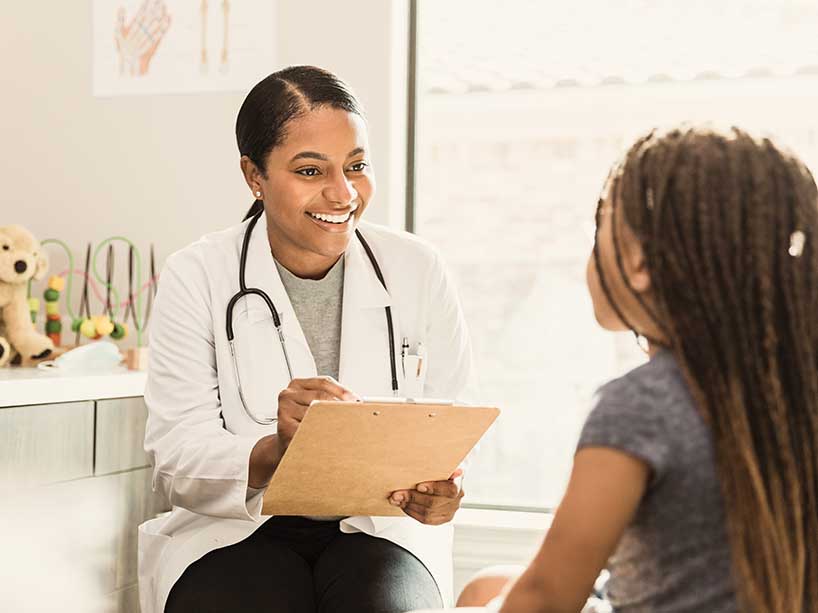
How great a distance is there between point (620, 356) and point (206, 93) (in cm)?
123

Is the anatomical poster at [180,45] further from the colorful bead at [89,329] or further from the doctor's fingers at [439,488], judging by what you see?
the doctor's fingers at [439,488]

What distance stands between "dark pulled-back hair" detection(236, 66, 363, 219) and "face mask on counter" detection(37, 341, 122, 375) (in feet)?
2.28

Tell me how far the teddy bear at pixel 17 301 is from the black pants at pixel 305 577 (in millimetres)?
911

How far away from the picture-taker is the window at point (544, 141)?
8.45 ft

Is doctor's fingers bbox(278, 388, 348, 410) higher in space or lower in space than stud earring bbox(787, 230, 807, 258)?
lower

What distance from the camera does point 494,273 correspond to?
2.79m

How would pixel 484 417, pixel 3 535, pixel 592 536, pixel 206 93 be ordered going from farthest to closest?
pixel 206 93
pixel 3 535
pixel 484 417
pixel 592 536

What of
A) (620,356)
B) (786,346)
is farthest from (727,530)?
(620,356)

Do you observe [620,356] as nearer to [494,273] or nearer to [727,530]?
[494,273]

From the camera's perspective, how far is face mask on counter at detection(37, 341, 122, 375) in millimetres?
2191

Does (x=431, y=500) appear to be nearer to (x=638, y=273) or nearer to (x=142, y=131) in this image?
(x=638, y=273)

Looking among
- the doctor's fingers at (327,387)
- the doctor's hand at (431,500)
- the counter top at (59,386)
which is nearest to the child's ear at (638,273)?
the doctor's fingers at (327,387)

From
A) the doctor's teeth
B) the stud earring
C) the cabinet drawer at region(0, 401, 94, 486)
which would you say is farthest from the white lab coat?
the stud earring

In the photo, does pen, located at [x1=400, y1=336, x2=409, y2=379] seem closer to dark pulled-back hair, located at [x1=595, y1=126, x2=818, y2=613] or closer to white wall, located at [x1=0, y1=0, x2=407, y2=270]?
white wall, located at [x1=0, y1=0, x2=407, y2=270]
